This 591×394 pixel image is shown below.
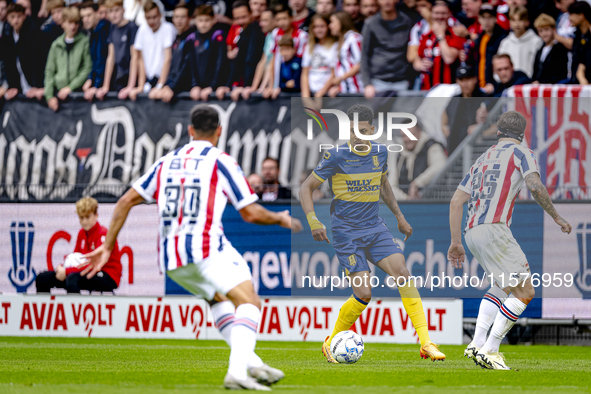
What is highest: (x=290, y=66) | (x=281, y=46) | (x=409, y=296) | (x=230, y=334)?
(x=281, y=46)

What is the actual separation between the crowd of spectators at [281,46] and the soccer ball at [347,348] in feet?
18.8

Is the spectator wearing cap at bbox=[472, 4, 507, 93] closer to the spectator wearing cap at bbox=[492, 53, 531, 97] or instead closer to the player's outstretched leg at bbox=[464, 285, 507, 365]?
the spectator wearing cap at bbox=[492, 53, 531, 97]

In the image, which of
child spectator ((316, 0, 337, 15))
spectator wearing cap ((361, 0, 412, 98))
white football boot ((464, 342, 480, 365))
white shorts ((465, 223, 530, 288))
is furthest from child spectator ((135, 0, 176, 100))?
white football boot ((464, 342, 480, 365))

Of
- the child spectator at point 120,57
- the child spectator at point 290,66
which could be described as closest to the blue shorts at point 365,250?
the child spectator at point 290,66

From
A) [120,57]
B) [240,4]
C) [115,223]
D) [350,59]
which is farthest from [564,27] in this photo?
[115,223]

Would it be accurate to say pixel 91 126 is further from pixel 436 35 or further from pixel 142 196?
pixel 142 196

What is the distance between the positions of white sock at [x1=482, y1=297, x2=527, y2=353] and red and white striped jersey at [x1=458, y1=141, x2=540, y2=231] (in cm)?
76

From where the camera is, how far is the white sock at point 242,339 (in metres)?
5.31

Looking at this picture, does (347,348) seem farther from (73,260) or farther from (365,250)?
(73,260)

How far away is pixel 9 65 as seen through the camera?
1580 centimetres

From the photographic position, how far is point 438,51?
13266 mm

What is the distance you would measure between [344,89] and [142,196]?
27.0 feet

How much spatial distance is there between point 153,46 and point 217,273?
10.2 m

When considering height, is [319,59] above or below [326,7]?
below
